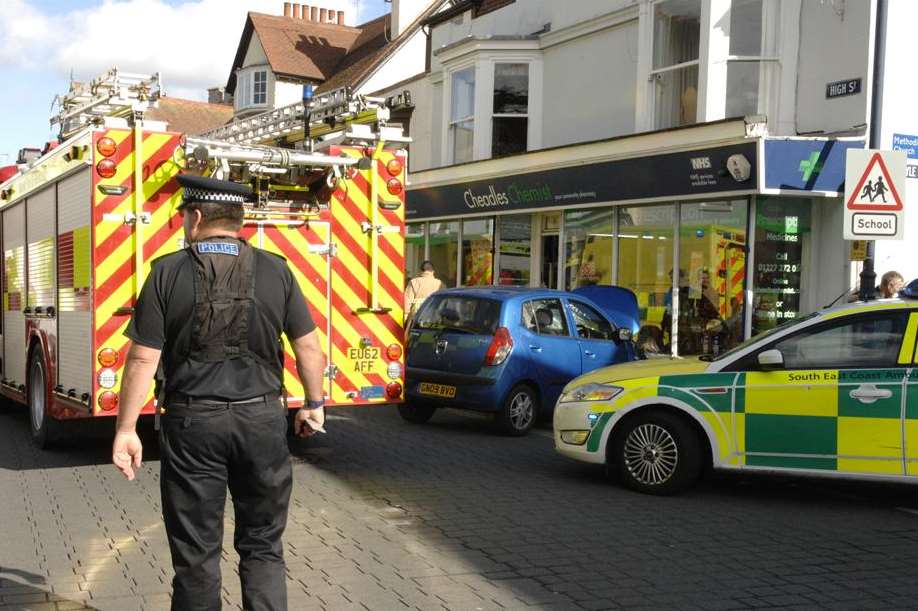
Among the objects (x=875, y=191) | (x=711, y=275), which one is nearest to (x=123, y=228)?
(x=875, y=191)

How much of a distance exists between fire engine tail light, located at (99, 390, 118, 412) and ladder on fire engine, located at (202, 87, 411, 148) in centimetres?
287

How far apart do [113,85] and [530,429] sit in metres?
5.44

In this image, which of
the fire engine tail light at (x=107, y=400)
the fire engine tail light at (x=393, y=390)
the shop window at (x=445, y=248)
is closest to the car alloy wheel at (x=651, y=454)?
the fire engine tail light at (x=393, y=390)

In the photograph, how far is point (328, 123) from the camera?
966cm

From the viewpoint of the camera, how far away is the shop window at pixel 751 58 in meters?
14.7

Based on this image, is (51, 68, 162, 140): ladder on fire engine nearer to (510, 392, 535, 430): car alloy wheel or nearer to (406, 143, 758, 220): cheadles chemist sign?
(510, 392, 535, 430): car alloy wheel

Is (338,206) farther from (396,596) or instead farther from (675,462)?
(396,596)

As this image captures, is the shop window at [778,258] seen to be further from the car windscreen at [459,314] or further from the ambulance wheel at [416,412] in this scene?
the ambulance wheel at [416,412]

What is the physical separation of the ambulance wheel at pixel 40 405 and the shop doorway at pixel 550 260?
36.7ft

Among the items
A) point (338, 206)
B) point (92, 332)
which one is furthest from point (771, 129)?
point (92, 332)

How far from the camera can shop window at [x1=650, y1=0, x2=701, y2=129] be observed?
15.9m

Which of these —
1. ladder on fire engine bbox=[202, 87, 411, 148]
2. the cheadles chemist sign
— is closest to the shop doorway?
the cheadles chemist sign

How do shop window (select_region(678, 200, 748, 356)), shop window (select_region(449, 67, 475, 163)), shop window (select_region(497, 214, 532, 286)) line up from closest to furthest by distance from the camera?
shop window (select_region(678, 200, 748, 356))
shop window (select_region(497, 214, 532, 286))
shop window (select_region(449, 67, 475, 163))

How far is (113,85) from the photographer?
895cm
